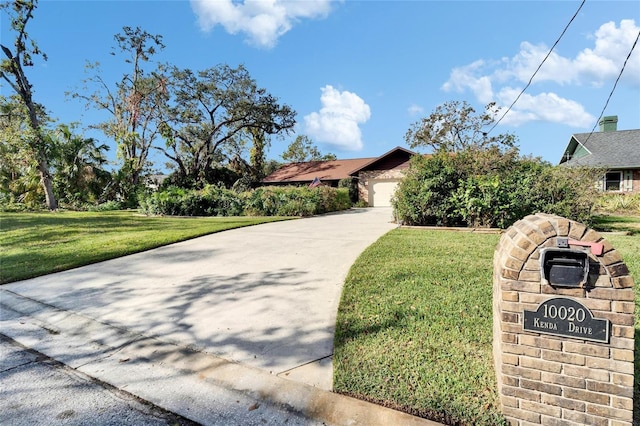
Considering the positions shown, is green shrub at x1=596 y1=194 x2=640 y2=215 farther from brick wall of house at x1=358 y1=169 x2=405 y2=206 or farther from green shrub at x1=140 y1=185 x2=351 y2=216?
green shrub at x1=140 y1=185 x2=351 y2=216

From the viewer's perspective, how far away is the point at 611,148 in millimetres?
21359

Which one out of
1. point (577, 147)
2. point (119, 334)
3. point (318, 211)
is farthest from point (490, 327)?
point (577, 147)

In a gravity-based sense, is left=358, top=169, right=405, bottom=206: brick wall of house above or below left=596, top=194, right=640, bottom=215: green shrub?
above

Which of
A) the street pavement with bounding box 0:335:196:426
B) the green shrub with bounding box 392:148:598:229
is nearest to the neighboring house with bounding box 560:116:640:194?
the green shrub with bounding box 392:148:598:229

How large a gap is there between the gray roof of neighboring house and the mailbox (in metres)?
22.3

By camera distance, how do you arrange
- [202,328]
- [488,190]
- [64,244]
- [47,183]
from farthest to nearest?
[47,183] < [488,190] < [64,244] < [202,328]

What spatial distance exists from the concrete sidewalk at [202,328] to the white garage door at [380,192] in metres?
19.0

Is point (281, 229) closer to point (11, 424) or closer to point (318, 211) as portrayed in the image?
point (318, 211)

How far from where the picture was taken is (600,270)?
1868mm

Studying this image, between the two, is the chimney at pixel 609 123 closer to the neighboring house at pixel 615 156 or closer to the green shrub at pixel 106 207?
the neighboring house at pixel 615 156

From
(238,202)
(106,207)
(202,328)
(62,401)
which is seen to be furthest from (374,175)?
(62,401)

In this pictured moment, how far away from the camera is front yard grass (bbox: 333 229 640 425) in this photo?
89.1 inches

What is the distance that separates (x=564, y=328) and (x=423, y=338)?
125cm

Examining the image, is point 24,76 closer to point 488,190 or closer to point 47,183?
point 47,183
